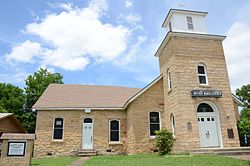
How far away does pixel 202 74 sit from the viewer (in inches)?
637

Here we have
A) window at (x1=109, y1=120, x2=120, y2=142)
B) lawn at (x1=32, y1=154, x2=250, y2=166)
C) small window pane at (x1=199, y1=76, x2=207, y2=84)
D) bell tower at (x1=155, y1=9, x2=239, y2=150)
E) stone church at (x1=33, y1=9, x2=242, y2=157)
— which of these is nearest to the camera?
lawn at (x1=32, y1=154, x2=250, y2=166)

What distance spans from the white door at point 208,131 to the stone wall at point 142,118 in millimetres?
3472

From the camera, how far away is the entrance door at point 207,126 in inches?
590

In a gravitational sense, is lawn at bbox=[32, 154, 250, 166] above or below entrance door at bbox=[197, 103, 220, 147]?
below

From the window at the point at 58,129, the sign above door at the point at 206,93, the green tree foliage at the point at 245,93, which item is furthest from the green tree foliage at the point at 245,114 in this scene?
the window at the point at 58,129

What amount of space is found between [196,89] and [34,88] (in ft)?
86.3

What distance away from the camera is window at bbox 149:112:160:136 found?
1795 centimetres

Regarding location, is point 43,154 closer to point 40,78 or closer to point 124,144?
point 124,144

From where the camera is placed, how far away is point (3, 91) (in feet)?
107

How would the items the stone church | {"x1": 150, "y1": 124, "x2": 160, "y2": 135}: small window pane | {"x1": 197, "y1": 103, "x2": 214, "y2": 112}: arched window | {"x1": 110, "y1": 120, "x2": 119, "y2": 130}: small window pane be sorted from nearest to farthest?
1. the stone church
2. {"x1": 197, "y1": 103, "x2": 214, "y2": 112}: arched window
3. {"x1": 150, "y1": 124, "x2": 160, "y2": 135}: small window pane
4. {"x1": 110, "y1": 120, "x2": 119, "y2": 130}: small window pane

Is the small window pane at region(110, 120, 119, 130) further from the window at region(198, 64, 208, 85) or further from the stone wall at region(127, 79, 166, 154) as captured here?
the window at region(198, 64, 208, 85)

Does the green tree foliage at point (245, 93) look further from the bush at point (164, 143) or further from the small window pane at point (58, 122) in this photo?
the small window pane at point (58, 122)

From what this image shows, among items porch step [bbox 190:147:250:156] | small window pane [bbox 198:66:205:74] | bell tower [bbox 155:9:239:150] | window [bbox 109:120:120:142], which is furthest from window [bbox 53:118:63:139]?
small window pane [bbox 198:66:205:74]

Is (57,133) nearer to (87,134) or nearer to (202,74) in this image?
(87,134)
